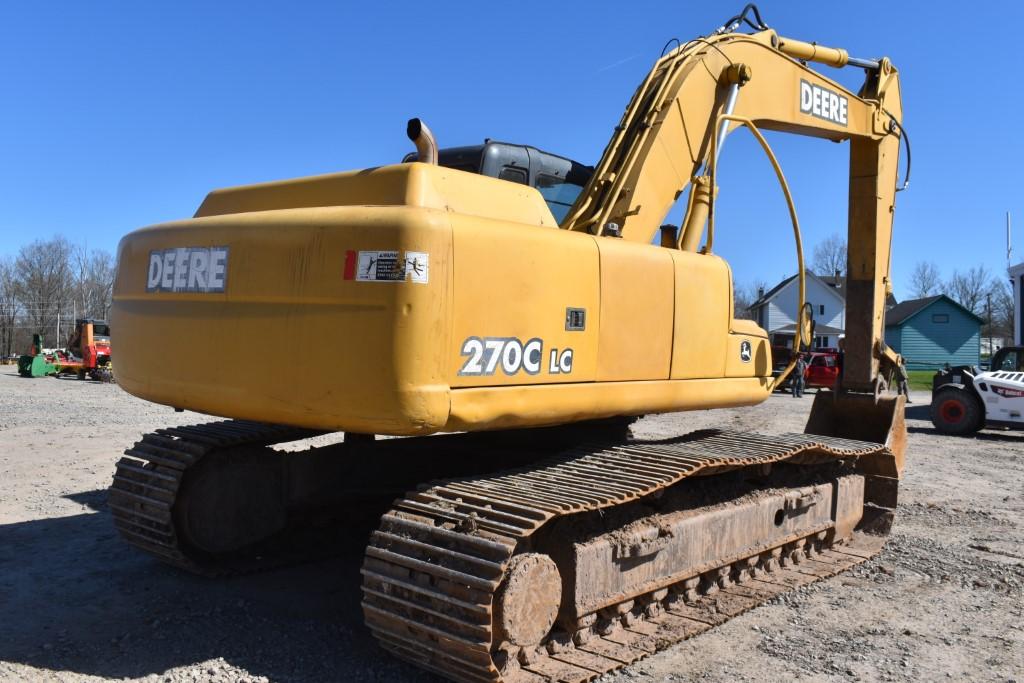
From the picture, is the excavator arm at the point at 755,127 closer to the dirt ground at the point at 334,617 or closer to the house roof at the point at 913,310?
the dirt ground at the point at 334,617

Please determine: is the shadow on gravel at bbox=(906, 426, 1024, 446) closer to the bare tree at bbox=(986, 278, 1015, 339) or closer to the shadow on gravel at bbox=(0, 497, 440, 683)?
the shadow on gravel at bbox=(0, 497, 440, 683)

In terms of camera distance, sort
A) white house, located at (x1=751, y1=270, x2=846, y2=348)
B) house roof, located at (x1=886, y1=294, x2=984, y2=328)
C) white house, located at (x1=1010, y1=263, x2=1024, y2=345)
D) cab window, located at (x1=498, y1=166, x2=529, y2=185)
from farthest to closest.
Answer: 1. white house, located at (x1=751, y1=270, x2=846, y2=348)
2. house roof, located at (x1=886, y1=294, x2=984, y2=328)
3. white house, located at (x1=1010, y1=263, x2=1024, y2=345)
4. cab window, located at (x1=498, y1=166, x2=529, y2=185)

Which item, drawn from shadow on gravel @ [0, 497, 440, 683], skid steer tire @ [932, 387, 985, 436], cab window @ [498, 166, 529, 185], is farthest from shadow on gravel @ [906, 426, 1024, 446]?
shadow on gravel @ [0, 497, 440, 683]

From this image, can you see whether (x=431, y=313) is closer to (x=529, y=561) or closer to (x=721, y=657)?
(x=529, y=561)

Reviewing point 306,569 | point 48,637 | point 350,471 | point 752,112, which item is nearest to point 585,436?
point 350,471

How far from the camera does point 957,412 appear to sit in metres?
15.1

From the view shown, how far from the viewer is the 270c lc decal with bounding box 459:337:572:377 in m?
3.81

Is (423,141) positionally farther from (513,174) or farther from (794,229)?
(794,229)

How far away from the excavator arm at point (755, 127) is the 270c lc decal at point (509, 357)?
3.47 feet

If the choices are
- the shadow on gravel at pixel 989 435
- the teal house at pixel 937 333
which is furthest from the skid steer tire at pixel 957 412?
the teal house at pixel 937 333

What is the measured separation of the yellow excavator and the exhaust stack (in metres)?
0.02

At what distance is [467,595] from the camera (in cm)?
351

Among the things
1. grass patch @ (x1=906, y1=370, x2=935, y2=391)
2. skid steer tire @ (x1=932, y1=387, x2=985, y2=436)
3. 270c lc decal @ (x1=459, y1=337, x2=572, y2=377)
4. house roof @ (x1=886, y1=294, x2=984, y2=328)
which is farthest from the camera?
house roof @ (x1=886, y1=294, x2=984, y2=328)

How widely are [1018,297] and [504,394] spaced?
93.9ft
